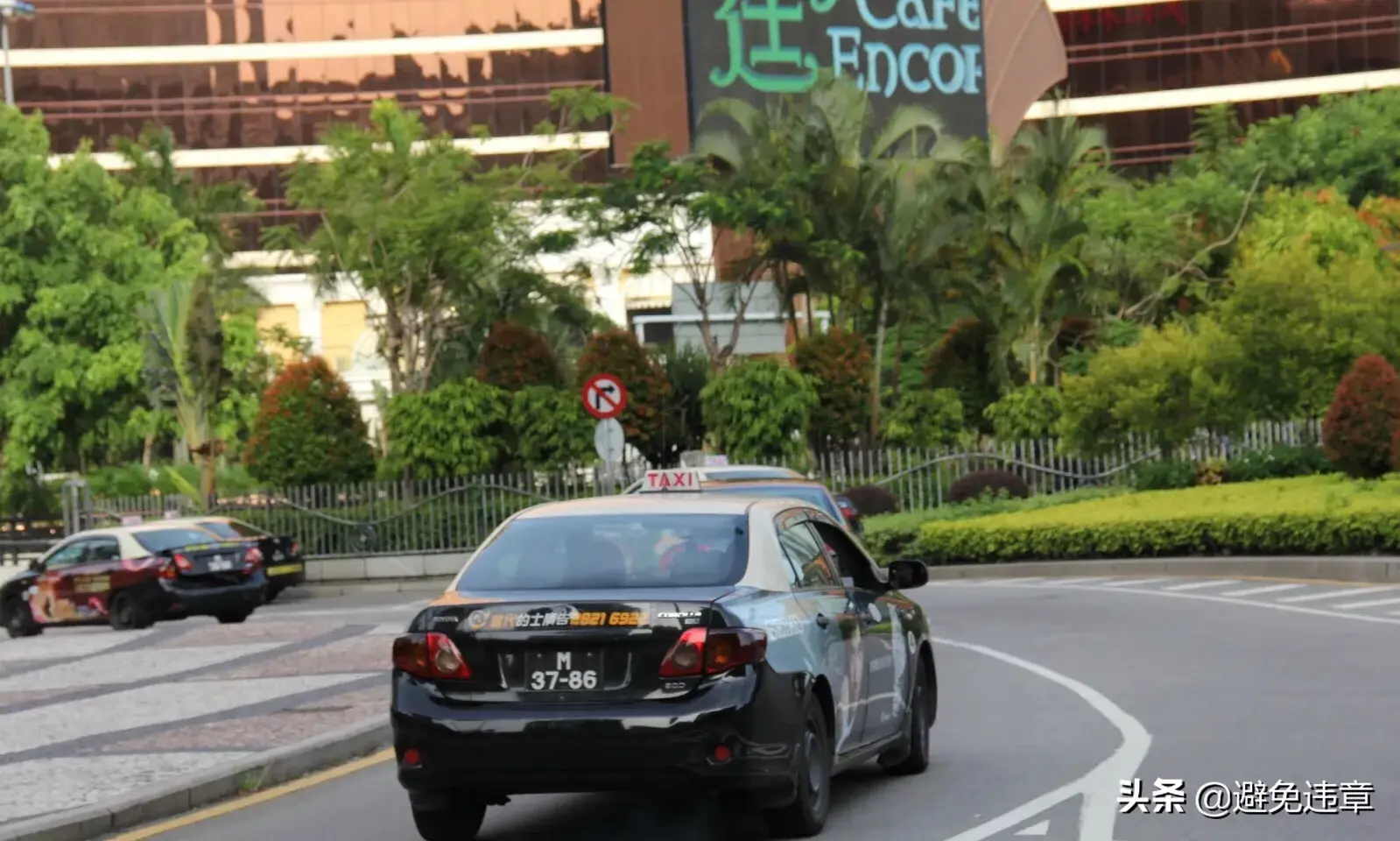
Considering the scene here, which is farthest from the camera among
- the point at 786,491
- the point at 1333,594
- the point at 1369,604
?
the point at 1333,594

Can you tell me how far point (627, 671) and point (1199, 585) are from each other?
20505mm

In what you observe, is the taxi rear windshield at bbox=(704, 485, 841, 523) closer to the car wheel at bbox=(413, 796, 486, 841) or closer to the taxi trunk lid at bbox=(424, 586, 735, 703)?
the car wheel at bbox=(413, 796, 486, 841)

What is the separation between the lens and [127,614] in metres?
30.9

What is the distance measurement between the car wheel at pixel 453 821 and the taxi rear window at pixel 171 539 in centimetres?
2159

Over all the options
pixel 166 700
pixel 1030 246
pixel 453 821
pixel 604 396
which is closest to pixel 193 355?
pixel 604 396

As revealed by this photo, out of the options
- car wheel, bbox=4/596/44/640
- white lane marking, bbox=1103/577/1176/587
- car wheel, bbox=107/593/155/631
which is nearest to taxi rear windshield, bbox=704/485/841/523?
white lane marking, bbox=1103/577/1176/587

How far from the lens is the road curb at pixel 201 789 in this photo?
1078cm

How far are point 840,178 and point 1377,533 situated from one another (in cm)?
2031

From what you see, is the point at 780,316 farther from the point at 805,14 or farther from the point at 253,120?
the point at 253,120

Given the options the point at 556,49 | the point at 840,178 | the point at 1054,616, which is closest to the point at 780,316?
the point at 840,178

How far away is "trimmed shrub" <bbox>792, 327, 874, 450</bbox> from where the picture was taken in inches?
1785

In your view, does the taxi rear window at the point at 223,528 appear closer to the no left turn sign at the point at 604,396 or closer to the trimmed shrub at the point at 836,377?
the no left turn sign at the point at 604,396

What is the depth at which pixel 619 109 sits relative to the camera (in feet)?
177

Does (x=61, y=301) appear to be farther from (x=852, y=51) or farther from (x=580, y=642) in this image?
(x=580, y=642)
